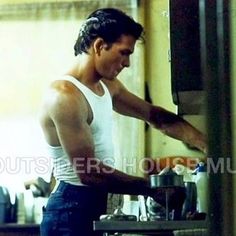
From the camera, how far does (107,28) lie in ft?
3.67

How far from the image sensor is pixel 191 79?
0.77m

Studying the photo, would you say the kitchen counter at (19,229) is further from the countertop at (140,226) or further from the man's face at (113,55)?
the countertop at (140,226)

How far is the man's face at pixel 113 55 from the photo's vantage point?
1107 mm

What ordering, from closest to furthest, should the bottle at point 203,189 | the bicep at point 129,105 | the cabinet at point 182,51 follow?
the bottle at point 203,189 < the cabinet at point 182,51 < the bicep at point 129,105

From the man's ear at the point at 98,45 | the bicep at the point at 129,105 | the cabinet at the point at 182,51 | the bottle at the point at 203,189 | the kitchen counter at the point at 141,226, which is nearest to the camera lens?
the bottle at the point at 203,189

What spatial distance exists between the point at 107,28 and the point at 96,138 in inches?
8.1

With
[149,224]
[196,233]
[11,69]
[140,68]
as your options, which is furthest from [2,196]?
[196,233]

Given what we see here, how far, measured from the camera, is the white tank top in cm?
104

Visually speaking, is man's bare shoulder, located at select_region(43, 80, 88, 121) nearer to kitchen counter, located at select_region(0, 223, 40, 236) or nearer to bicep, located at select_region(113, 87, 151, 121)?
bicep, located at select_region(113, 87, 151, 121)

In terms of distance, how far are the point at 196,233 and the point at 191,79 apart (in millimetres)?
Result: 237

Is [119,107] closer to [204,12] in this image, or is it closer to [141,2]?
[141,2]

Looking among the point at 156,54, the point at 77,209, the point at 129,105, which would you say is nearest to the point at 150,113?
the point at 129,105

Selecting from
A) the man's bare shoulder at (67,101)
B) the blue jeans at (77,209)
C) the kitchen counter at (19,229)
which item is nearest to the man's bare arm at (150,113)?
the man's bare shoulder at (67,101)

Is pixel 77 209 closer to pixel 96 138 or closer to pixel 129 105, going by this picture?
pixel 96 138
